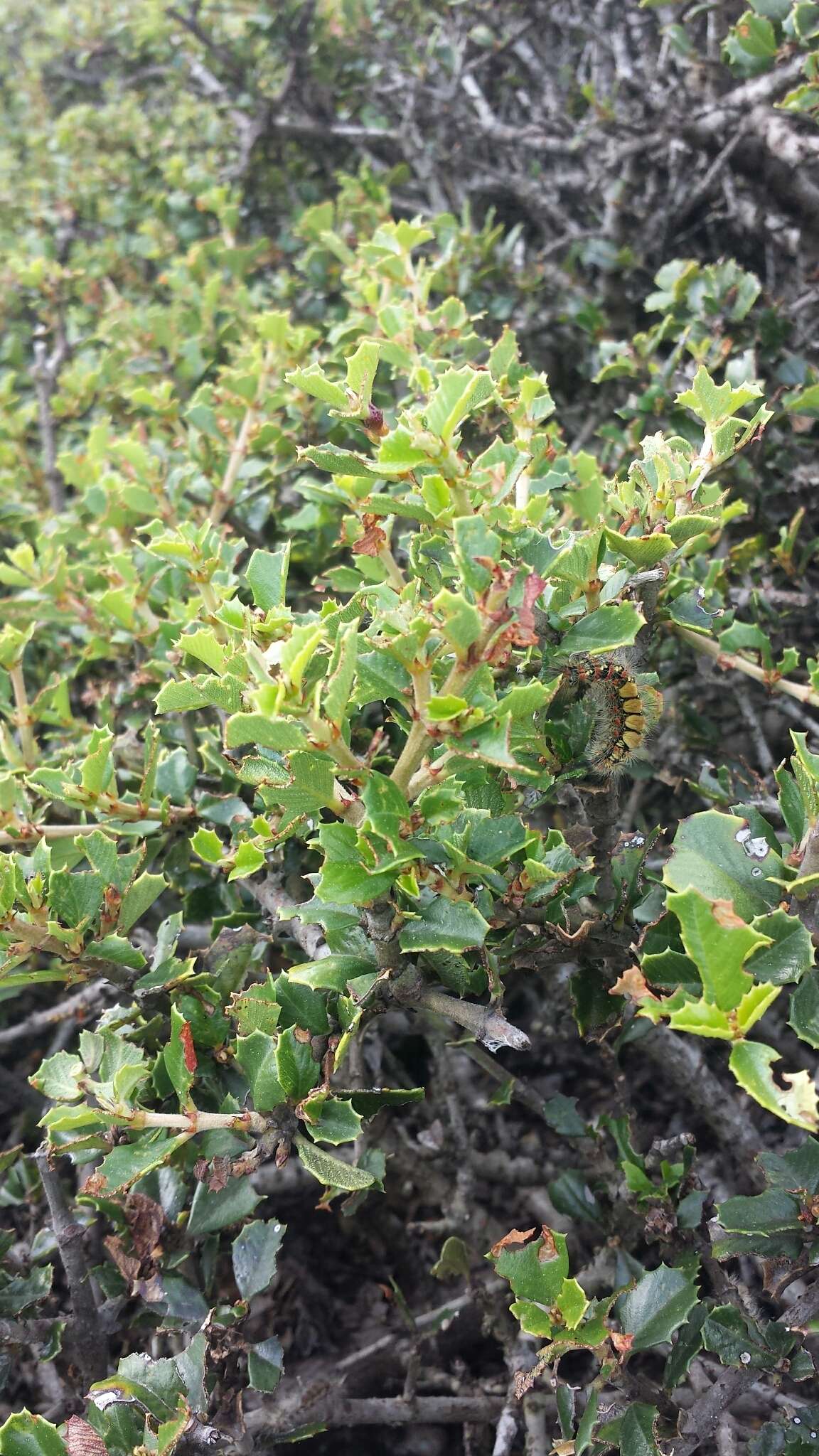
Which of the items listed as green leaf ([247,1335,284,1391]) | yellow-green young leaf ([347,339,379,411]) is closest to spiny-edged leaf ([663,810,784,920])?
yellow-green young leaf ([347,339,379,411])

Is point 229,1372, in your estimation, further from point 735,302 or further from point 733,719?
point 735,302

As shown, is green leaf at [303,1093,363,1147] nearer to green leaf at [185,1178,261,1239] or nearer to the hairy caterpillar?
green leaf at [185,1178,261,1239]

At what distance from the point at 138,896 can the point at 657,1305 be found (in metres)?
0.83

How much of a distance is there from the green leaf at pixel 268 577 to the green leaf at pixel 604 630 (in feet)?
1.05

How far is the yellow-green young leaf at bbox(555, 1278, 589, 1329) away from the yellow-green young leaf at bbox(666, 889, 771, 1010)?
0.44 m

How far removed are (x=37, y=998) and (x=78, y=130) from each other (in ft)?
11.0

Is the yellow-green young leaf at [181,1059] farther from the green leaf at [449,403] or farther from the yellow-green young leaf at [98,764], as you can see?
the green leaf at [449,403]

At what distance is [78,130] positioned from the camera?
147 inches

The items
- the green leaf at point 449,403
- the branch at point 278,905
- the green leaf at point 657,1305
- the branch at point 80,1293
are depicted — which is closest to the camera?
the green leaf at point 449,403

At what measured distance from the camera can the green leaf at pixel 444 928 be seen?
37.3 inches

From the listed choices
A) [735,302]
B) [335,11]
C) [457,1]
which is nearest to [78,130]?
[335,11]

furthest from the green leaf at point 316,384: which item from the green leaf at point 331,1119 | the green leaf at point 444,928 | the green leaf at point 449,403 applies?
the green leaf at point 331,1119

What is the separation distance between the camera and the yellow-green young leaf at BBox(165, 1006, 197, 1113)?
114 centimetres

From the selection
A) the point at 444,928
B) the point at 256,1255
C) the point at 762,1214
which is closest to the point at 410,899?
the point at 444,928
